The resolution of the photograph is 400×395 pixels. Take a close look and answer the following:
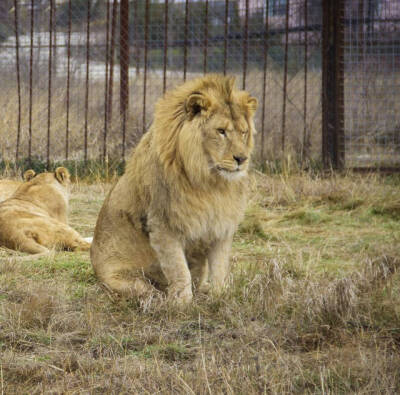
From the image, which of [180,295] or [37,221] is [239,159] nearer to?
[180,295]

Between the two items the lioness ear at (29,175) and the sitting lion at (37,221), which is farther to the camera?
the lioness ear at (29,175)

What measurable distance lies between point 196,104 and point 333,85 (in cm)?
544

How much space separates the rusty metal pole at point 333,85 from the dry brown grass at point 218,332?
12.5 feet

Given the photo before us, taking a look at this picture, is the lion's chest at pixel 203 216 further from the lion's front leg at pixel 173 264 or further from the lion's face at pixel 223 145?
the lion's face at pixel 223 145

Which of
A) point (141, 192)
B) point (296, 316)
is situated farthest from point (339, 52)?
point (296, 316)

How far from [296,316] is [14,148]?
304 inches

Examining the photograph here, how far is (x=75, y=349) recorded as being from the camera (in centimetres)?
342

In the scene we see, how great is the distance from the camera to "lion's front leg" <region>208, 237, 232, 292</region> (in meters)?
4.29

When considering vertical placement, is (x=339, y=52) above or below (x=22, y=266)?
above

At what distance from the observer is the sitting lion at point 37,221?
5.89m

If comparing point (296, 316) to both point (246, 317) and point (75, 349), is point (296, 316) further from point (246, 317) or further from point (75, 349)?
point (75, 349)

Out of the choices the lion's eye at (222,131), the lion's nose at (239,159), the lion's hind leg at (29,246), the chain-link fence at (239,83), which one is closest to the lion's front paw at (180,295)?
the lion's nose at (239,159)

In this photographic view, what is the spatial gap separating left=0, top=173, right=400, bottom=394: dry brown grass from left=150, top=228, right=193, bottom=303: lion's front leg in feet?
0.35

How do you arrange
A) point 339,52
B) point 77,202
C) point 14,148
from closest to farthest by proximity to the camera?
point 77,202 → point 339,52 → point 14,148
